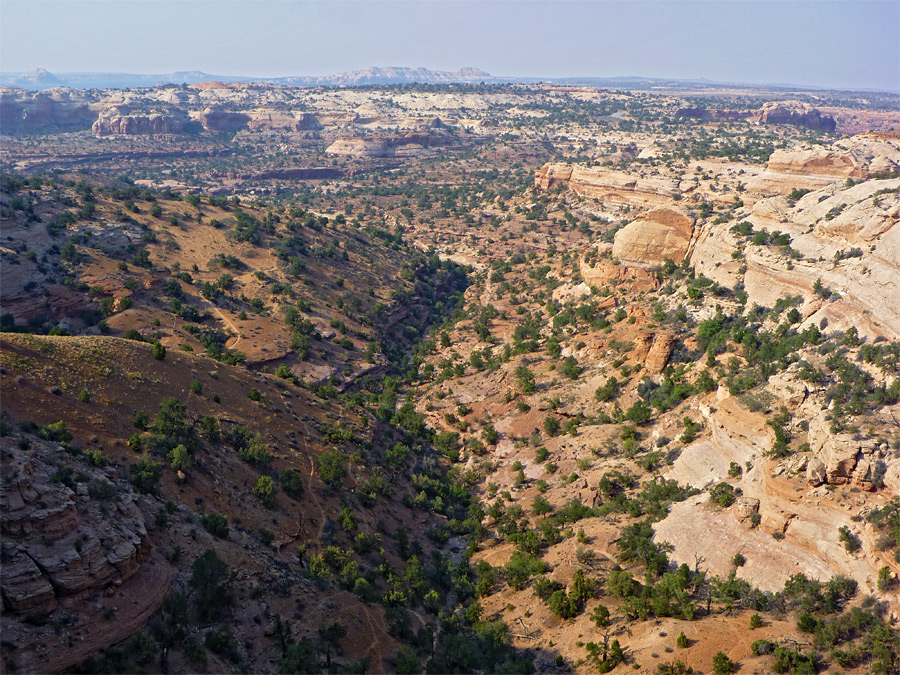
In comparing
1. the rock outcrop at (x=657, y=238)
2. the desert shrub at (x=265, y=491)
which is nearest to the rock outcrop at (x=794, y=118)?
the rock outcrop at (x=657, y=238)

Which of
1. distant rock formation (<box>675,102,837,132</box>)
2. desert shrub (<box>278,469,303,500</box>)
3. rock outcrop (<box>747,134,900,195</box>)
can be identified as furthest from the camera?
distant rock formation (<box>675,102,837,132</box>)

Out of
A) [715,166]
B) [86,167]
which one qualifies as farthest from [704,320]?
[86,167]

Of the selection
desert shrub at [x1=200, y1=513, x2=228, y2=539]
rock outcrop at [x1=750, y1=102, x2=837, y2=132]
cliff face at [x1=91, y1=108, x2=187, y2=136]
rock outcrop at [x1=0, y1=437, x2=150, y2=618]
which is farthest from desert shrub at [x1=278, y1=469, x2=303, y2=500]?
rock outcrop at [x1=750, y1=102, x2=837, y2=132]

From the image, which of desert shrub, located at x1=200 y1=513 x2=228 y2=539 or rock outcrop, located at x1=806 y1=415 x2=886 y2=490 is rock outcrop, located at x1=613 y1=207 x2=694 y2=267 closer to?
rock outcrop, located at x1=806 y1=415 x2=886 y2=490

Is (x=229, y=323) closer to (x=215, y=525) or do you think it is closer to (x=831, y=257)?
(x=215, y=525)

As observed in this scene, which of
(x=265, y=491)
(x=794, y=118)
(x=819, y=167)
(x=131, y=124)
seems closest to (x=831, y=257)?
(x=819, y=167)

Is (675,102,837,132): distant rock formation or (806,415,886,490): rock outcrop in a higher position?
(675,102,837,132): distant rock formation
